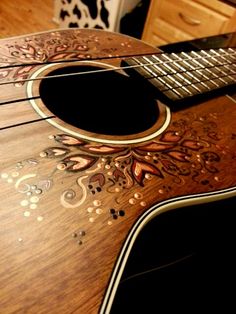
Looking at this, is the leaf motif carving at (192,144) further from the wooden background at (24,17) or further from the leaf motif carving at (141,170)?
the wooden background at (24,17)

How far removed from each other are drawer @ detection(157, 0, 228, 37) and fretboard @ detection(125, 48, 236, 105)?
745mm

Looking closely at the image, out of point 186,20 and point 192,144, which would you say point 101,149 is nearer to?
point 192,144

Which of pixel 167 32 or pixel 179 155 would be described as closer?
pixel 179 155

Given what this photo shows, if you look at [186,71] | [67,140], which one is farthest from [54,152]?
[186,71]

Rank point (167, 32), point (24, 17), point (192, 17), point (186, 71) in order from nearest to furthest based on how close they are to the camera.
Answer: point (186, 71) < point (192, 17) < point (167, 32) < point (24, 17)

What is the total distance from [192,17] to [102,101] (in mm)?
1122

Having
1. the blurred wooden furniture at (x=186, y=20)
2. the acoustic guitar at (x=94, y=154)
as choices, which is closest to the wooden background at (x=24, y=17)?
the blurred wooden furniture at (x=186, y=20)

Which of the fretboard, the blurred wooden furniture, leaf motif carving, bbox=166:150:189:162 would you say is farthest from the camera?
the blurred wooden furniture

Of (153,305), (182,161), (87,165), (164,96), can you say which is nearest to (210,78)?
(164,96)

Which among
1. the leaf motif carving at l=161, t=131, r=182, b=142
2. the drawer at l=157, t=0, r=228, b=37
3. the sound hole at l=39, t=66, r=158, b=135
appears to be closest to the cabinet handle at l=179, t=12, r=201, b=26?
the drawer at l=157, t=0, r=228, b=37

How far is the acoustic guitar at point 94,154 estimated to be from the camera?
381mm

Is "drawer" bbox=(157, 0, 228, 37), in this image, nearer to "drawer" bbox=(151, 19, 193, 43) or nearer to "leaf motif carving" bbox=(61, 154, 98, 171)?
"drawer" bbox=(151, 19, 193, 43)

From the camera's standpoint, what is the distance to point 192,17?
1673 mm

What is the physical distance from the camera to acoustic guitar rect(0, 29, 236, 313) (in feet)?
1.25
